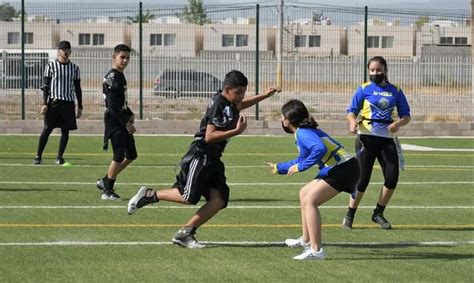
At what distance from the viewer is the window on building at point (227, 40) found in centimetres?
2883

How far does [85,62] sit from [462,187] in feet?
43.0

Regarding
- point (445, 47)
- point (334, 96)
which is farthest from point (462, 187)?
point (445, 47)

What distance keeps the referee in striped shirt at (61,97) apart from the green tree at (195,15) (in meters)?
10.2

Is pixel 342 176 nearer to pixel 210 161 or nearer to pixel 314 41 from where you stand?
pixel 210 161

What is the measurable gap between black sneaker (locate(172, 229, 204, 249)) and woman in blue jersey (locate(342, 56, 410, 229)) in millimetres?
2142

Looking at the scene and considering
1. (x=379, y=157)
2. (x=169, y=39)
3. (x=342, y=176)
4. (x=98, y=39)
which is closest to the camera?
(x=342, y=176)

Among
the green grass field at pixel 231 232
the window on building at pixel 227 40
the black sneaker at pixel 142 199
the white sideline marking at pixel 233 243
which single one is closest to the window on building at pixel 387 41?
the window on building at pixel 227 40

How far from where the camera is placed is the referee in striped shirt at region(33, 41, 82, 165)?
17828 mm

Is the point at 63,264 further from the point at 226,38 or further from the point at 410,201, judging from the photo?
the point at 226,38

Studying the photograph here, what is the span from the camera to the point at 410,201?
46.0 feet

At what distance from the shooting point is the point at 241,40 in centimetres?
2961

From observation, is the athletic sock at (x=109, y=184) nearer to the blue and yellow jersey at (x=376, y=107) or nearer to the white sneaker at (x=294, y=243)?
the blue and yellow jersey at (x=376, y=107)

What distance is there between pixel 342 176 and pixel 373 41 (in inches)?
774

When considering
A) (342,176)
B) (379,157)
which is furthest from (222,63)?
(342,176)
